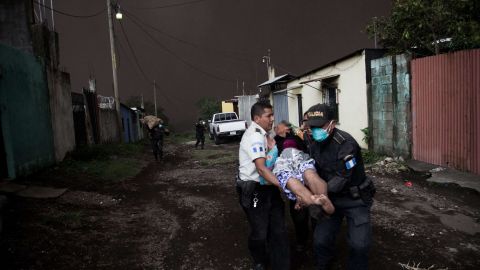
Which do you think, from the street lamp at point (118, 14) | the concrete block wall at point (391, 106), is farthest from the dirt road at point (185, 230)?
the street lamp at point (118, 14)

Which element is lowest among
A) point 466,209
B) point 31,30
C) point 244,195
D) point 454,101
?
point 466,209

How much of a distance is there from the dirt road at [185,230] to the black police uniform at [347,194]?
0.85 m

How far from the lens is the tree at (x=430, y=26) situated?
733 centimetres

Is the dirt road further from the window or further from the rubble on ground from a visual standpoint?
the window

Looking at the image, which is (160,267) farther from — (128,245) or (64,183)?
(64,183)

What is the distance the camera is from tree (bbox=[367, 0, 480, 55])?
7.33m

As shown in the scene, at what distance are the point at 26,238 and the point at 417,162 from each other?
319 inches

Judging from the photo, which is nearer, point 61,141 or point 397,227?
point 397,227

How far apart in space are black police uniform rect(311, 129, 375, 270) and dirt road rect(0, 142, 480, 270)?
850 mm

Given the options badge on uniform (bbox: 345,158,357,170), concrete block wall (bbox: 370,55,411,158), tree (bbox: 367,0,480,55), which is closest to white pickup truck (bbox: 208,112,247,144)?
concrete block wall (bbox: 370,55,411,158)

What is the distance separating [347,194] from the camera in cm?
294

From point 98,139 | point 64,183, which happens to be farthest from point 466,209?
point 98,139

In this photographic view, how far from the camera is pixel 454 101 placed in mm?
7211

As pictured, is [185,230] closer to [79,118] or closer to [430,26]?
[430,26]
